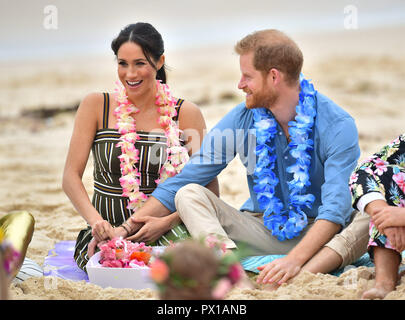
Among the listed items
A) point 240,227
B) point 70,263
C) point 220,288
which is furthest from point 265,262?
point 220,288

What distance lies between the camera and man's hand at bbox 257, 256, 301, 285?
295 centimetres

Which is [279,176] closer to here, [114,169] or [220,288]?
[114,169]

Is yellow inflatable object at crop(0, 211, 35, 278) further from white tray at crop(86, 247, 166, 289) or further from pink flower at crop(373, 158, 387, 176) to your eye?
pink flower at crop(373, 158, 387, 176)

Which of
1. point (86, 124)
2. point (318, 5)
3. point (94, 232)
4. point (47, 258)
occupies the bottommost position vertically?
point (47, 258)

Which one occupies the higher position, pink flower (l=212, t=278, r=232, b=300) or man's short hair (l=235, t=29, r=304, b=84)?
man's short hair (l=235, t=29, r=304, b=84)

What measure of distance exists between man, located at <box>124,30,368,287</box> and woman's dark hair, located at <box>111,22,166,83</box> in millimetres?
520

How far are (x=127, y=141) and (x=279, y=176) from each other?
0.90 metres

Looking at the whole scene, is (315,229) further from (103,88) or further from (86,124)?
(103,88)

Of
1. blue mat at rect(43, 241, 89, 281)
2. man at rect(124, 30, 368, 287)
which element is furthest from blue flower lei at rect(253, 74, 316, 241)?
blue mat at rect(43, 241, 89, 281)

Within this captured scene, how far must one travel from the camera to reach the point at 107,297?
9.21ft

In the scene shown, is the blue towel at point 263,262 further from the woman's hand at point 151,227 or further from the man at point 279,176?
the woman's hand at point 151,227

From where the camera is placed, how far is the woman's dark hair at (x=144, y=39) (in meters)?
3.64
